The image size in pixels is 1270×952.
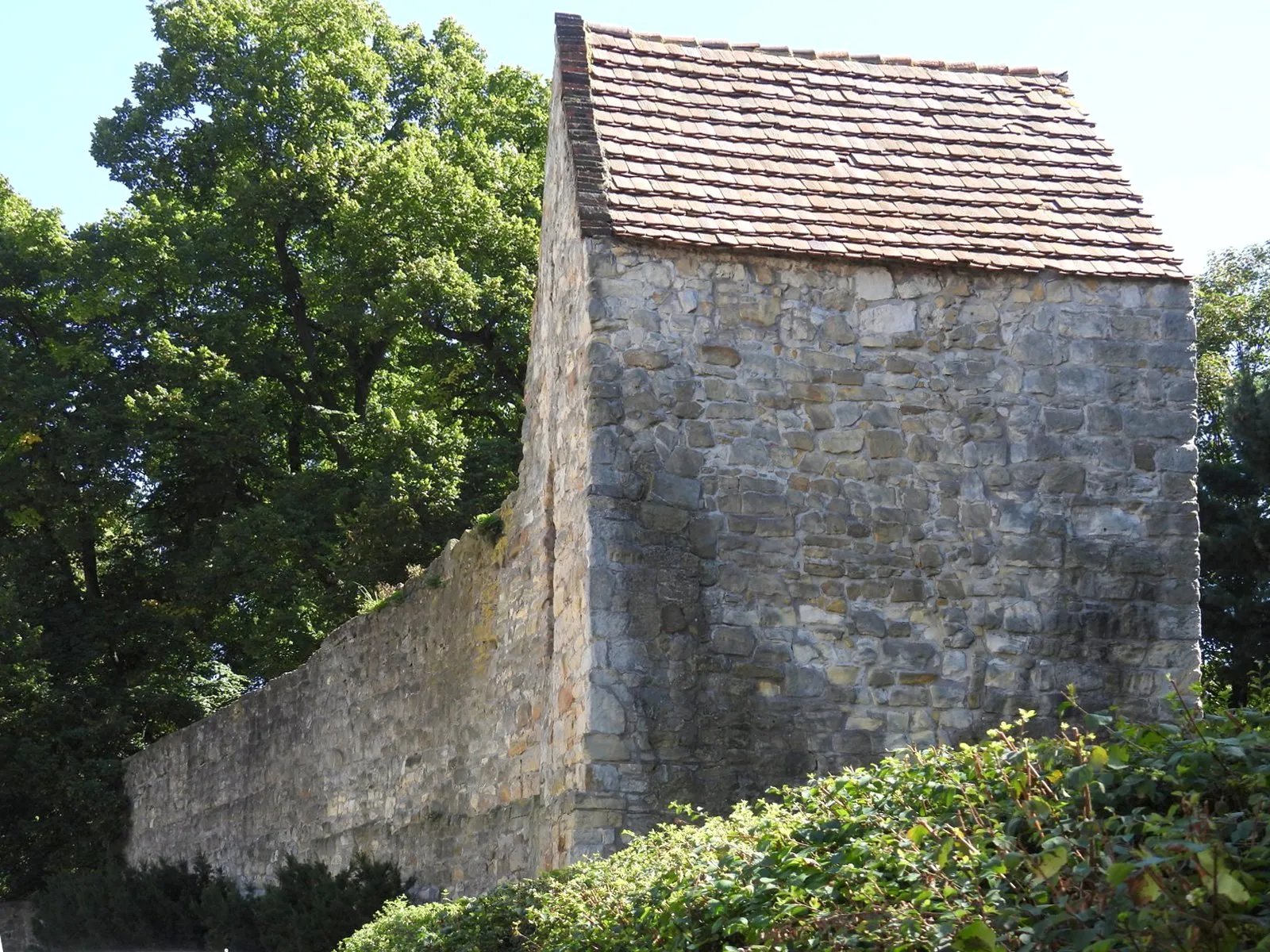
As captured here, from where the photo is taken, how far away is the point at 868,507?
375 inches

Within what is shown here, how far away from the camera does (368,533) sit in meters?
20.7

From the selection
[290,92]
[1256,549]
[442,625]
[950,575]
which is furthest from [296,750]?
[290,92]

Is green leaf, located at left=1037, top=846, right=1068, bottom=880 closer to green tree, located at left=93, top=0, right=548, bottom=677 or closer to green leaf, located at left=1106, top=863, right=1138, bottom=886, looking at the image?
green leaf, located at left=1106, top=863, right=1138, bottom=886

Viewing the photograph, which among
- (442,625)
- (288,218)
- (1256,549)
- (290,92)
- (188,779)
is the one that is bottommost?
(188,779)

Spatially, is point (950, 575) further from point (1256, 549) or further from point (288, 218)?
point (288, 218)

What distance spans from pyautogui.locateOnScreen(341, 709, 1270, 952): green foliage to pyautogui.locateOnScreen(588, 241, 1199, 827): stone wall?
111 inches

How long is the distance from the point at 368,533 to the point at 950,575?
12339mm

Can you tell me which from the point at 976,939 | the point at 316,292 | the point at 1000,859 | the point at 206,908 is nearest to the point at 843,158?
the point at 1000,859

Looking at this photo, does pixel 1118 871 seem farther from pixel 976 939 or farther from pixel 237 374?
pixel 237 374

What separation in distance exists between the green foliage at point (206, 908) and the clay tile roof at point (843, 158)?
19.2ft

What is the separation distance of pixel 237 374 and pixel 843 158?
620 inches

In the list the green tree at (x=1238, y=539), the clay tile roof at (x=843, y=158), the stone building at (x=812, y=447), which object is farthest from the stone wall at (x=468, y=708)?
the green tree at (x=1238, y=539)

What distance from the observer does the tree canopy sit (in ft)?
71.9

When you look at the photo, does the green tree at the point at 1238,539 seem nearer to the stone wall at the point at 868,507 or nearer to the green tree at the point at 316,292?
the stone wall at the point at 868,507
